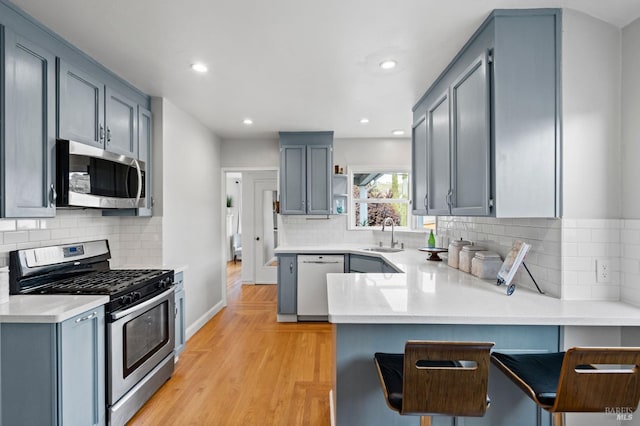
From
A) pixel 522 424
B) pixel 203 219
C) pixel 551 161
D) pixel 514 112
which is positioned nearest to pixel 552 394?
pixel 522 424

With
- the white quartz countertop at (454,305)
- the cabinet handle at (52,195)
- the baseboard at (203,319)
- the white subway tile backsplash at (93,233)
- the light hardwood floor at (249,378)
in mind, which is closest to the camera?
the white quartz countertop at (454,305)

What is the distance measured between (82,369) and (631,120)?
3.11m

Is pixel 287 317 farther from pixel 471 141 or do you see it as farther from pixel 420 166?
pixel 471 141

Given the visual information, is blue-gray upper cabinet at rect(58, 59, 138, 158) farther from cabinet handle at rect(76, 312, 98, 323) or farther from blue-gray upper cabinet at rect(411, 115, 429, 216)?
blue-gray upper cabinet at rect(411, 115, 429, 216)

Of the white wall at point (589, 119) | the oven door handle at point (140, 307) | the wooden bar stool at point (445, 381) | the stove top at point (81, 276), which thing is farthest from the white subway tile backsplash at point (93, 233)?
the white wall at point (589, 119)

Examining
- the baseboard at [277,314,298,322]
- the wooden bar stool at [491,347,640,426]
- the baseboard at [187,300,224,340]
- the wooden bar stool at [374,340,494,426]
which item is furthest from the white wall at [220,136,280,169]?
the wooden bar stool at [491,347,640,426]

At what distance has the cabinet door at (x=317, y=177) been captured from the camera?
4.46 m

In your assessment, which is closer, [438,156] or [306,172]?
[438,156]

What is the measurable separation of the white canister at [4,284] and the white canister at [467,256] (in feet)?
9.53

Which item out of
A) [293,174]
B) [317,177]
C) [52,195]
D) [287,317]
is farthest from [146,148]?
[287,317]

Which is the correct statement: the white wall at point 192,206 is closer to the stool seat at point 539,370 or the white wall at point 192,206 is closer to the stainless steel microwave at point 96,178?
the stainless steel microwave at point 96,178

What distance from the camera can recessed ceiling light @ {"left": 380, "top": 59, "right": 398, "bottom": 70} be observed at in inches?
94.7

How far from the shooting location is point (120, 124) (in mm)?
2711

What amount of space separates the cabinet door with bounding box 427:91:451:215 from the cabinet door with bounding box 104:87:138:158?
2480 mm
